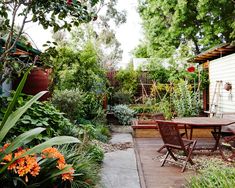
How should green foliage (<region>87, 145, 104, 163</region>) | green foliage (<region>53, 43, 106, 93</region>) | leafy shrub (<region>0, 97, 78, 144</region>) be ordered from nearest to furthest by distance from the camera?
1. leafy shrub (<region>0, 97, 78, 144</region>)
2. green foliage (<region>87, 145, 104, 163</region>)
3. green foliage (<region>53, 43, 106, 93</region>)

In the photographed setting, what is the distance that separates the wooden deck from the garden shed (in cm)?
324

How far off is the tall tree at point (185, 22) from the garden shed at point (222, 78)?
212 inches

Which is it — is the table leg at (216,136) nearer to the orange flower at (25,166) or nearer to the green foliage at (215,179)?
the green foliage at (215,179)

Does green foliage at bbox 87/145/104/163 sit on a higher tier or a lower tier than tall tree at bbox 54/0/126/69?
lower

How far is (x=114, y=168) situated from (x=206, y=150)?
282 cm

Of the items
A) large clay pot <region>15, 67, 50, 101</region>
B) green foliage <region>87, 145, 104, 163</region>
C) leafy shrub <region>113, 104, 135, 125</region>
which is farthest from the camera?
leafy shrub <region>113, 104, 135, 125</region>

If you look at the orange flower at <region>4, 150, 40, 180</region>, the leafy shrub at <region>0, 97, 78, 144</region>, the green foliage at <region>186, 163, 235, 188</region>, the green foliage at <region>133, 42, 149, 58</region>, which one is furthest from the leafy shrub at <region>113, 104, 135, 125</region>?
the green foliage at <region>133, 42, 149, 58</region>

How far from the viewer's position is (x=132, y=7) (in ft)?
71.3

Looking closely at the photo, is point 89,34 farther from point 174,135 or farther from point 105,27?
point 174,135

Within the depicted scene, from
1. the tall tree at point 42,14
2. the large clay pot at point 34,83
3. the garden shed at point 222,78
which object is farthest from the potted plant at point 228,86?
the tall tree at point 42,14

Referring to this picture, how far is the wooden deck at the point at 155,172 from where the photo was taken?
193 inches

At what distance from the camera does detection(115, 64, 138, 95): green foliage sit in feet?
45.5

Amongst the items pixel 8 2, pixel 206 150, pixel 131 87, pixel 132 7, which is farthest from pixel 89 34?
pixel 8 2

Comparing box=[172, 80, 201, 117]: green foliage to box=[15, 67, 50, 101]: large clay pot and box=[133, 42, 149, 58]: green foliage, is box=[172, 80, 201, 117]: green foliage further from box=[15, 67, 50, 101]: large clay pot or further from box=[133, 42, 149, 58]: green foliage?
box=[133, 42, 149, 58]: green foliage
